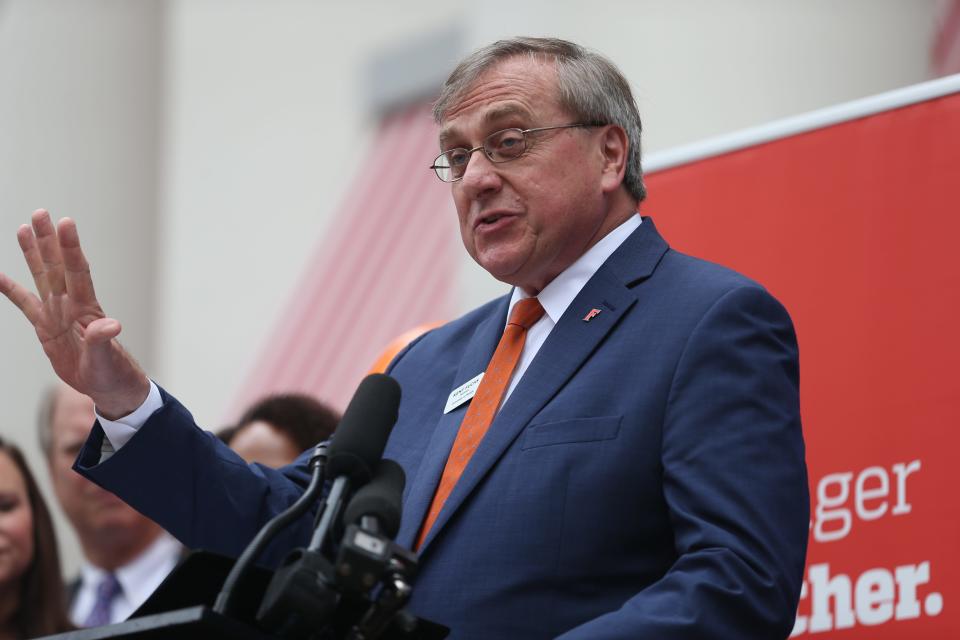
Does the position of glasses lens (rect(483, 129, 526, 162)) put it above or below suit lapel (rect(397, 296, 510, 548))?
above

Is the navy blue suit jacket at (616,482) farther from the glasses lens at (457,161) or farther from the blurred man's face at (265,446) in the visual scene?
the blurred man's face at (265,446)

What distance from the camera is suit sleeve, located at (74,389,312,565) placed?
9.46 ft

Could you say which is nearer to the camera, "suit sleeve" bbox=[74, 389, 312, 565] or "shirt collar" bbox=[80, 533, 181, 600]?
"suit sleeve" bbox=[74, 389, 312, 565]

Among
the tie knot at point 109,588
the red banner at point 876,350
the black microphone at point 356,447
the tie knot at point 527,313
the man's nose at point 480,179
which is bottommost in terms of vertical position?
the tie knot at point 109,588

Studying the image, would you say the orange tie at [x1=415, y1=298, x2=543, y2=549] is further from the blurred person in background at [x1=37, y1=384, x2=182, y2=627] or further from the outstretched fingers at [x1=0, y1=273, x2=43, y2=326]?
the blurred person in background at [x1=37, y1=384, x2=182, y2=627]

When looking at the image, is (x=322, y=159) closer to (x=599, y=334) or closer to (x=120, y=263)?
(x=120, y=263)

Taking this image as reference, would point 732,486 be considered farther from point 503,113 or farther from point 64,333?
point 64,333

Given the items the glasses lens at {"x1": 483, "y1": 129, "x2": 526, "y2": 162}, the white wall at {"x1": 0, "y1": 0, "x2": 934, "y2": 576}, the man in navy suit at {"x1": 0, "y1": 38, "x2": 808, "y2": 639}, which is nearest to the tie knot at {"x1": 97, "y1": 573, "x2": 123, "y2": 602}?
the man in navy suit at {"x1": 0, "y1": 38, "x2": 808, "y2": 639}

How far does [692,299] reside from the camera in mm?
2863

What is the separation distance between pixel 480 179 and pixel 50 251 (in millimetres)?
850

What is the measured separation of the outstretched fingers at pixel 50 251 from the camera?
9.36 feet

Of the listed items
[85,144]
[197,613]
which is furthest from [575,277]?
[85,144]

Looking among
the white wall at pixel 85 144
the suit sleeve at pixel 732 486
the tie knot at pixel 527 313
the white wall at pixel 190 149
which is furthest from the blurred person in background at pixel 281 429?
the white wall at pixel 85 144

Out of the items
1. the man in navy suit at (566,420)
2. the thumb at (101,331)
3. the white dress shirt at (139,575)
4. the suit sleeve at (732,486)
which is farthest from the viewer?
the white dress shirt at (139,575)
